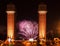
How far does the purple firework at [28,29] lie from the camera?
29.2 feet

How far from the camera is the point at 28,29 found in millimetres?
9203

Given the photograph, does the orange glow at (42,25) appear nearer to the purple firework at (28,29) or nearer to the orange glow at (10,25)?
the purple firework at (28,29)

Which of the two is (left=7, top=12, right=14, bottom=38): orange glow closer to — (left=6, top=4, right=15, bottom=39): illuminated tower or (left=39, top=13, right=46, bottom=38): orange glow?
(left=6, top=4, right=15, bottom=39): illuminated tower

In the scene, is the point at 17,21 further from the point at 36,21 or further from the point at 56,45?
the point at 56,45

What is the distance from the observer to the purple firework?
351 inches

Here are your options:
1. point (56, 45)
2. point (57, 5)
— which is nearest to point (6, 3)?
point (57, 5)

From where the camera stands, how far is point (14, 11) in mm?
8727

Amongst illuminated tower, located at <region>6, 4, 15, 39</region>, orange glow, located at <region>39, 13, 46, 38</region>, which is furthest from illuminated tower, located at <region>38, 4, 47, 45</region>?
illuminated tower, located at <region>6, 4, 15, 39</region>

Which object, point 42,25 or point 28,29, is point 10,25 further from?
point 42,25

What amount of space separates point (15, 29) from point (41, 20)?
1077mm

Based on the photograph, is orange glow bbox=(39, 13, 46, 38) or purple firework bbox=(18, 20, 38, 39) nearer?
orange glow bbox=(39, 13, 46, 38)

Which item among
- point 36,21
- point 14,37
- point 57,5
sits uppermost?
point 57,5

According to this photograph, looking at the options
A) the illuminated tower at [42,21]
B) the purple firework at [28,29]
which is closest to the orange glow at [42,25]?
the illuminated tower at [42,21]

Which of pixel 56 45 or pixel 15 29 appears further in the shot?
pixel 15 29
